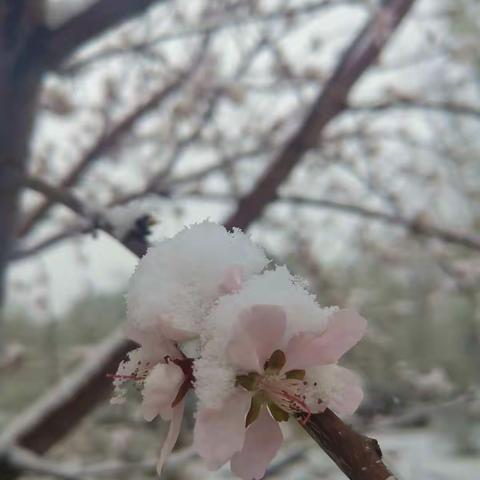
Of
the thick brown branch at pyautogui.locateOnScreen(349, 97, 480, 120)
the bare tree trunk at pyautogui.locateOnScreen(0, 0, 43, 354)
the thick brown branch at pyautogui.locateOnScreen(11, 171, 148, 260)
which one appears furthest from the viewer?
the thick brown branch at pyautogui.locateOnScreen(349, 97, 480, 120)

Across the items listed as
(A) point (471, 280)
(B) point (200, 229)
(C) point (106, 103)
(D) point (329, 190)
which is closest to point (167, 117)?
(C) point (106, 103)

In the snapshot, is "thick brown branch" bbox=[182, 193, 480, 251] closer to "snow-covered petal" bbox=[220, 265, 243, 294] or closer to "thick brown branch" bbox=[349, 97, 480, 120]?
"thick brown branch" bbox=[349, 97, 480, 120]

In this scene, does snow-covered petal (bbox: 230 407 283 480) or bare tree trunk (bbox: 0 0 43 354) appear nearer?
snow-covered petal (bbox: 230 407 283 480)

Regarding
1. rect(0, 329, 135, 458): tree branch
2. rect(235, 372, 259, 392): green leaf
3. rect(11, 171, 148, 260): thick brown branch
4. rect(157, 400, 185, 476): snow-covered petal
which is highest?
rect(0, 329, 135, 458): tree branch

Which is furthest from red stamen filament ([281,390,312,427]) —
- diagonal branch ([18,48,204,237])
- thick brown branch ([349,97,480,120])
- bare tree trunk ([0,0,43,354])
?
diagonal branch ([18,48,204,237])

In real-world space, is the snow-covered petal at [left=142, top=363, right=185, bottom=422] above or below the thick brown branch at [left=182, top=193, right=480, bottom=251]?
below

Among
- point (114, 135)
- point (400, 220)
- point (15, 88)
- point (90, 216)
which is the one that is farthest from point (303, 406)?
point (114, 135)

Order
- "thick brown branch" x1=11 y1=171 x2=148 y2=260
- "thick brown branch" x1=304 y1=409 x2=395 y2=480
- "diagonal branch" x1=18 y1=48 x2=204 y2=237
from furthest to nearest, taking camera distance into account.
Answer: "diagonal branch" x1=18 y1=48 x2=204 y2=237
"thick brown branch" x1=11 y1=171 x2=148 y2=260
"thick brown branch" x1=304 y1=409 x2=395 y2=480
